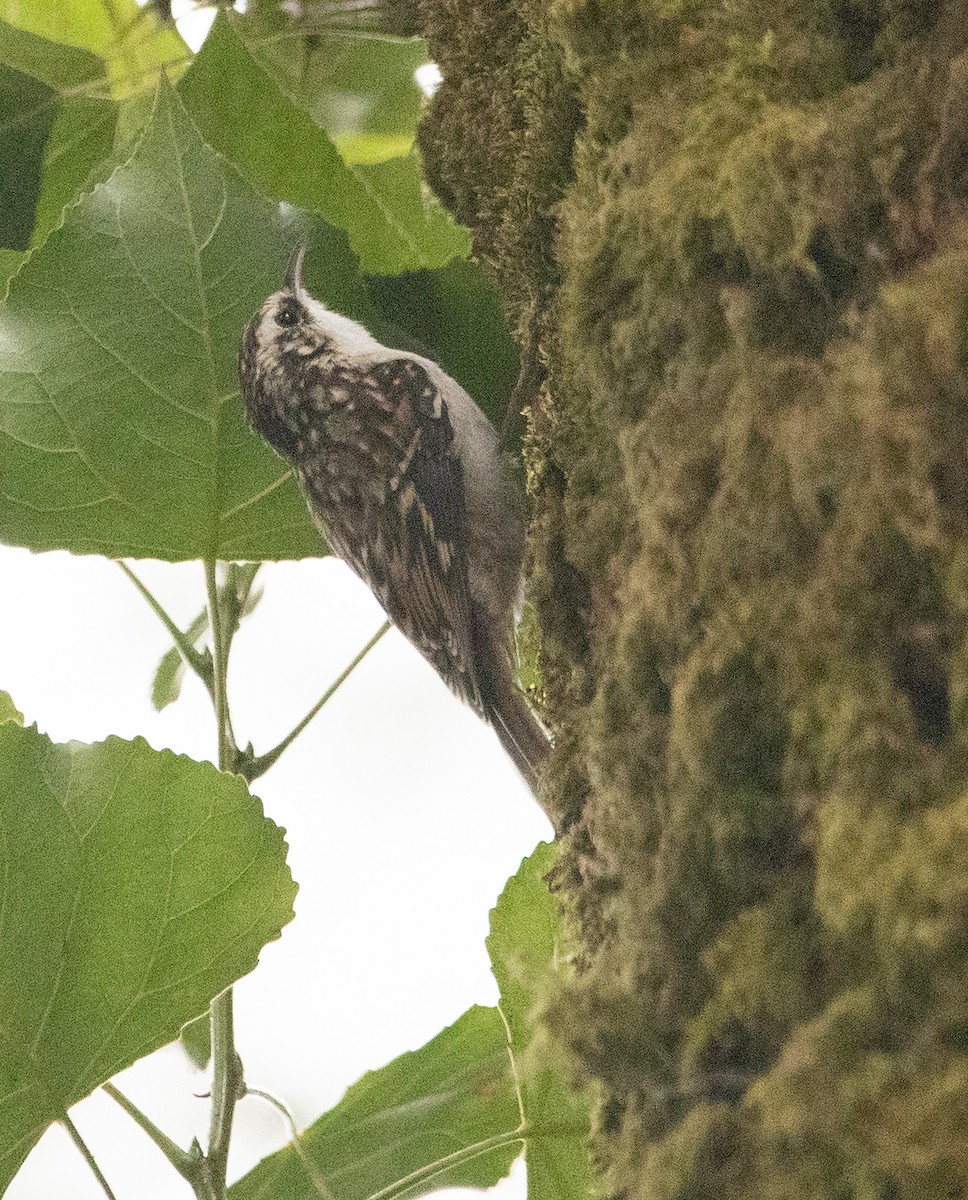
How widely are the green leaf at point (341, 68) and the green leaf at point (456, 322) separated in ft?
0.81

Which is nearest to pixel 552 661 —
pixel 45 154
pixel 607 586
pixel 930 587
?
pixel 607 586

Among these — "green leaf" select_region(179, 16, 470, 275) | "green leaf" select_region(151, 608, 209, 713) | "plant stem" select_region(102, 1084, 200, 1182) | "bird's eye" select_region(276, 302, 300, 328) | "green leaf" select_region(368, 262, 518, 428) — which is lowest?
"plant stem" select_region(102, 1084, 200, 1182)

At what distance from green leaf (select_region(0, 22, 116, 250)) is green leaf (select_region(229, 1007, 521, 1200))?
0.75 m

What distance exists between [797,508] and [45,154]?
91cm

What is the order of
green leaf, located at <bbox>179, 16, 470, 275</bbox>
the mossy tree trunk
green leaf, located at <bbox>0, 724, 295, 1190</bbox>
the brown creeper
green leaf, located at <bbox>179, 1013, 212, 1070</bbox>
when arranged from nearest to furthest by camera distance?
1. the mossy tree trunk
2. green leaf, located at <bbox>0, 724, 295, 1190</bbox>
3. green leaf, located at <bbox>179, 16, 470, 275</bbox>
4. green leaf, located at <bbox>179, 1013, 212, 1070</bbox>
5. the brown creeper

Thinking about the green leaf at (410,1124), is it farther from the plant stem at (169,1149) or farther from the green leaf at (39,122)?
the green leaf at (39,122)

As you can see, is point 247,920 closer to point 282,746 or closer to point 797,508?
point 282,746

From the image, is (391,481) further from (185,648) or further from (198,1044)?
(198,1044)

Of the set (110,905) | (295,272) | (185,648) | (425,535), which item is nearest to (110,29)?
(295,272)

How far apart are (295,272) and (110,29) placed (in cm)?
48

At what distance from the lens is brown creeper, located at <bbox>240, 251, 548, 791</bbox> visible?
4.20ft

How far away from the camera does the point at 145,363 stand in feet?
2.97

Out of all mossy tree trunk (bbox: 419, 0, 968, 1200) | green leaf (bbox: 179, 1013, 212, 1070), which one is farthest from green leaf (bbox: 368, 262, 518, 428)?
green leaf (bbox: 179, 1013, 212, 1070)

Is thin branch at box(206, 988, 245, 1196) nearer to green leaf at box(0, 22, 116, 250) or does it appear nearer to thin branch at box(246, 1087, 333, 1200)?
thin branch at box(246, 1087, 333, 1200)
